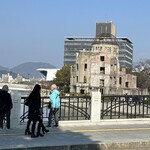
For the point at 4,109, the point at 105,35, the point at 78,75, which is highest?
the point at 105,35

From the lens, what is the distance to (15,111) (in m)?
14.1

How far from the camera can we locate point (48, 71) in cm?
19050

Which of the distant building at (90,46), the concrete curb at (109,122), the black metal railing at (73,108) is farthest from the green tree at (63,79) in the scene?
the concrete curb at (109,122)

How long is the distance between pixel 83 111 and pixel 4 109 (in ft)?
12.8

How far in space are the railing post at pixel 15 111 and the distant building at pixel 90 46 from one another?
483 feet

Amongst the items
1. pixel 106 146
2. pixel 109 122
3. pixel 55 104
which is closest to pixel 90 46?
pixel 109 122

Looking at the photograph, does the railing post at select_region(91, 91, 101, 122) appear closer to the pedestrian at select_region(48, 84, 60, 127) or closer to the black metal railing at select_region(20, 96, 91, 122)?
the black metal railing at select_region(20, 96, 91, 122)

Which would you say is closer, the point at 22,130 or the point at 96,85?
the point at 22,130

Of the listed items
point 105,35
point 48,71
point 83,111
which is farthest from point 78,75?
point 48,71

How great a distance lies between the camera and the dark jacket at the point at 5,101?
1321 centimetres

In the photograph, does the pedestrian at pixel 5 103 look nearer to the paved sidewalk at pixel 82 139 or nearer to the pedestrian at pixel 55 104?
the paved sidewalk at pixel 82 139

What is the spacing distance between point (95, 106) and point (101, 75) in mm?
75088

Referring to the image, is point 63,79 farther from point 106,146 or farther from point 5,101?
point 106,146

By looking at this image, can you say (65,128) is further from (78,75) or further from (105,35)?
(105,35)
